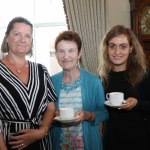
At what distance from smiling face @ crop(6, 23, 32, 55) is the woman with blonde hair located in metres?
0.56

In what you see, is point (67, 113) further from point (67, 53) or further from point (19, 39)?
point (19, 39)

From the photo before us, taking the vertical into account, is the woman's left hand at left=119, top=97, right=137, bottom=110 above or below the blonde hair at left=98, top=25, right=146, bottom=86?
below

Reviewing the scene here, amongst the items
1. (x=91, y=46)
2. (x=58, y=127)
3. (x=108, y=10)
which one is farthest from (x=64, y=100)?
(x=108, y=10)

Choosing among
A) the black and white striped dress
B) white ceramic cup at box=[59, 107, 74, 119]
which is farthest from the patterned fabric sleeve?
white ceramic cup at box=[59, 107, 74, 119]

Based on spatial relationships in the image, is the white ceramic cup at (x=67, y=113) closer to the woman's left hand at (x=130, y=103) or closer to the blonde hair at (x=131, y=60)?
the woman's left hand at (x=130, y=103)

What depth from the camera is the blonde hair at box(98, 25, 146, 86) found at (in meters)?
1.59

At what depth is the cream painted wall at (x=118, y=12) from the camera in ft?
9.62

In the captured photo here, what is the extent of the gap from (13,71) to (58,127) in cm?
43

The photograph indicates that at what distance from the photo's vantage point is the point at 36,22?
3307 millimetres

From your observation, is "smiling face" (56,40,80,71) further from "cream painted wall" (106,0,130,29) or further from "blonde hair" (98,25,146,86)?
"cream painted wall" (106,0,130,29)

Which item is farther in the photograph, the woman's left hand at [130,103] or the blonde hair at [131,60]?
the blonde hair at [131,60]

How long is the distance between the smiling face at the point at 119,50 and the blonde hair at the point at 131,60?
0.03 m

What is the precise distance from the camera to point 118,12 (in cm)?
295

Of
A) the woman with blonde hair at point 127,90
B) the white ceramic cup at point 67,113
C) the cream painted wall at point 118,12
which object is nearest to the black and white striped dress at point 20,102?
the white ceramic cup at point 67,113
